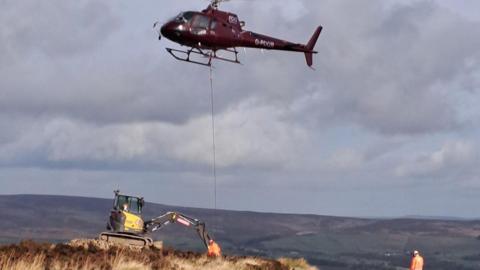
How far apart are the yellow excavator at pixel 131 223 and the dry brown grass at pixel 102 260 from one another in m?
6.12

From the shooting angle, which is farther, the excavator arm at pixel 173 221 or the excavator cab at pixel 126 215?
the excavator arm at pixel 173 221

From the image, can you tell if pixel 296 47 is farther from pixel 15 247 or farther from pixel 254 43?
pixel 15 247

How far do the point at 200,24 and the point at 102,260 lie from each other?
21066 mm

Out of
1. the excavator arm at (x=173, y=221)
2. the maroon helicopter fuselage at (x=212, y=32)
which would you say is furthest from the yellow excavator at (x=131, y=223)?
the maroon helicopter fuselage at (x=212, y=32)

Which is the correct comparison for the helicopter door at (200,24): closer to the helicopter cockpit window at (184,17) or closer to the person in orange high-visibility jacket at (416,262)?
the helicopter cockpit window at (184,17)

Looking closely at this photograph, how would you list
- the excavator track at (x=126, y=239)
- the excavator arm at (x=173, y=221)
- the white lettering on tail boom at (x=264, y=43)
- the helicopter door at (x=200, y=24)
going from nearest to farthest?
the excavator track at (x=126, y=239) < the excavator arm at (x=173, y=221) < the helicopter door at (x=200, y=24) < the white lettering on tail boom at (x=264, y=43)

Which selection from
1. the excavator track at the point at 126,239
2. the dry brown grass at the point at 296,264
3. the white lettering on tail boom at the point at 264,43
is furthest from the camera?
the white lettering on tail boom at the point at 264,43

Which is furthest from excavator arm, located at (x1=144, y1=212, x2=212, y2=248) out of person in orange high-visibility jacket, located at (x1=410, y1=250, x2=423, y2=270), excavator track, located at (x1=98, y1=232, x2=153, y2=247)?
person in orange high-visibility jacket, located at (x1=410, y1=250, x2=423, y2=270)

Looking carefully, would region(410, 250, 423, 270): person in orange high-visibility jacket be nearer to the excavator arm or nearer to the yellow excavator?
the yellow excavator

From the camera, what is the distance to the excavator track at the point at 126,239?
125ft

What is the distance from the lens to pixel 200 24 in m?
42.6

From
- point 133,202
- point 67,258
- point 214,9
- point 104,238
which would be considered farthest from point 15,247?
point 214,9

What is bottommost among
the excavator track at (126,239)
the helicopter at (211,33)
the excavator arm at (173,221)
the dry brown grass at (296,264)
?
the dry brown grass at (296,264)

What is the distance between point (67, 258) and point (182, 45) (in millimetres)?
21117
